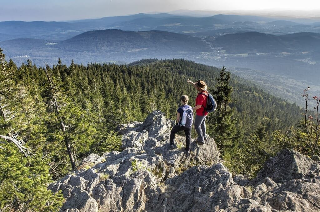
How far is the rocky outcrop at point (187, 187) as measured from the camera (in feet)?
25.3

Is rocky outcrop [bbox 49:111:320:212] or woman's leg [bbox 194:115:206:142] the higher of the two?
woman's leg [bbox 194:115:206:142]

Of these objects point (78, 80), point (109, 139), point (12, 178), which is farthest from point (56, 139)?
point (78, 80)

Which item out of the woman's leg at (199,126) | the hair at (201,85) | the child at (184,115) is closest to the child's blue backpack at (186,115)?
the child at (184,115)

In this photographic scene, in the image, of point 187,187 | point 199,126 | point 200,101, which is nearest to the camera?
point 187,187

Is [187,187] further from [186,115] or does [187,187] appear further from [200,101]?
[200,101]

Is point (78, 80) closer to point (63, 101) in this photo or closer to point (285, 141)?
point (63, 101)

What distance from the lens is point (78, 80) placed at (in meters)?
85.9

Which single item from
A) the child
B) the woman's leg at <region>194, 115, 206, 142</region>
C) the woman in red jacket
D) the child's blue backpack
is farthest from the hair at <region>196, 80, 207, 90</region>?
the woman's leg at <region>194, 115, 206, 142</region>

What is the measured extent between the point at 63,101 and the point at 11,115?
199 inches

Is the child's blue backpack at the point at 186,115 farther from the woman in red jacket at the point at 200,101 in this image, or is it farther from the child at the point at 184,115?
the woman in red jacket at the point at 200,101

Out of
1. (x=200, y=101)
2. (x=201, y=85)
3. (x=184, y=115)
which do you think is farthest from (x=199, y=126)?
(x=201, y=85)

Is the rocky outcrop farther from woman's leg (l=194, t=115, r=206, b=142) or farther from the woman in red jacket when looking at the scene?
the woman in red jacket

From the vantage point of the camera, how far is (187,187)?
32.1 ft

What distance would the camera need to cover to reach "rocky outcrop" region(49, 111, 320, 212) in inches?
304
